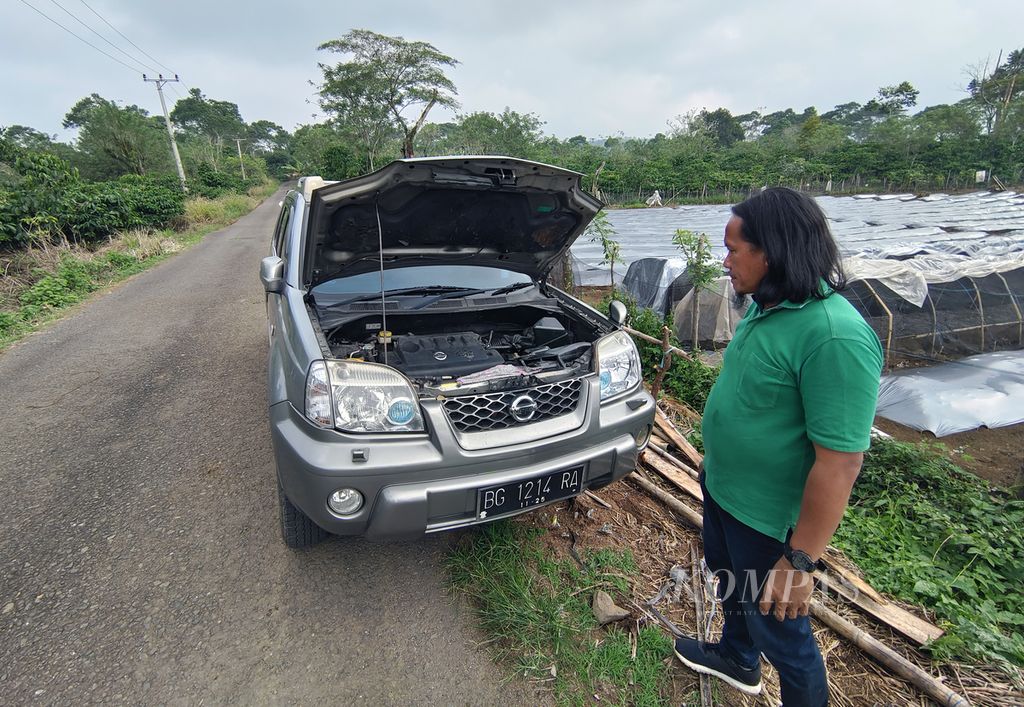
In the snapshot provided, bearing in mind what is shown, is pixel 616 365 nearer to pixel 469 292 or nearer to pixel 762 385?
pixel 762 385

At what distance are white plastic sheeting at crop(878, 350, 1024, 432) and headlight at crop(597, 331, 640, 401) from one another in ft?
16.2

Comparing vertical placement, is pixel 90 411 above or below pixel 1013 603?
above

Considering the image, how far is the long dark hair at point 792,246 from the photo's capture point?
1186 mm

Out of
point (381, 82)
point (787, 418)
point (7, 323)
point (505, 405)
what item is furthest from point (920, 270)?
point (381, 82)

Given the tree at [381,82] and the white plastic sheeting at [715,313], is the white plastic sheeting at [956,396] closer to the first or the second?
the white plastic sheeting at [715,313]

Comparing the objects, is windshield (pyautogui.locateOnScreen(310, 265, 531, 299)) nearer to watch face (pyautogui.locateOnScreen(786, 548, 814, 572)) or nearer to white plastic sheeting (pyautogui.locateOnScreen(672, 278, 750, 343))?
watch face (pyautogui.locateOnScreen(786, 548, 814, 572))

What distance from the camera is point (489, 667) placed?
178 cm

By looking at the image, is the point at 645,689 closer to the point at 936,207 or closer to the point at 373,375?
the point at 373,375

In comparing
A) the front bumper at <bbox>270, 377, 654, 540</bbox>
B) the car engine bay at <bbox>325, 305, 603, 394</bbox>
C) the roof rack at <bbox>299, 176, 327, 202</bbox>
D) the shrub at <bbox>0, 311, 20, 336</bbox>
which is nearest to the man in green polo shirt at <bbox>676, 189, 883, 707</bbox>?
the front bumper at <bbox>270, 377, 654, 540</bbox>

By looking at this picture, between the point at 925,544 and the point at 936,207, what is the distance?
25.4 meters

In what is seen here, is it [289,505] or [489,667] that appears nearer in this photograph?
[489,667]

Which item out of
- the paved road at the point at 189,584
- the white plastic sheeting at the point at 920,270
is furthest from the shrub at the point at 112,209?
the white plastic sheeting at the point at 920,270

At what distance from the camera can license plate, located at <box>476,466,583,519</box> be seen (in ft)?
5.84

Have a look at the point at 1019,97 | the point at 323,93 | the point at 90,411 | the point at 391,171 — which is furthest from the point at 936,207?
the point at 323,93
